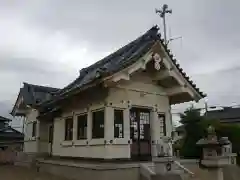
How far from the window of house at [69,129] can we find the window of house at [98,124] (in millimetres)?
2388

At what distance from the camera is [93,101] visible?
39.1 ft

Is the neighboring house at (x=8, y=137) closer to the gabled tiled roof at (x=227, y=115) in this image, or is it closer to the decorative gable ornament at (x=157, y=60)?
the decorative gable ornament at (x=157, y=60)

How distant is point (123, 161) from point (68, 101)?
467 cm

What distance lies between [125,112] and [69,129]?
13.1 ft

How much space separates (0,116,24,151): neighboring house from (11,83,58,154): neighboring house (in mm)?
7413

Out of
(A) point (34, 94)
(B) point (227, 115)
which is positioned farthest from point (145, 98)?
(B) point (227, 115)

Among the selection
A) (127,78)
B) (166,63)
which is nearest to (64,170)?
(127,78)

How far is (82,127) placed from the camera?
12.9 meters

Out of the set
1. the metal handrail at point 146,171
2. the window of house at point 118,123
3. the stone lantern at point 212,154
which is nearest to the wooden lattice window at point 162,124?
the window of house at point 118,123

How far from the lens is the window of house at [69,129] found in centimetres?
1393

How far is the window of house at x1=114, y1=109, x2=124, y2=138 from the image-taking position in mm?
11367

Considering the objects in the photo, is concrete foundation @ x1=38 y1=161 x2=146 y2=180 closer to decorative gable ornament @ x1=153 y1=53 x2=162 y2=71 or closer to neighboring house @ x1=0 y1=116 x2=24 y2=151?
decorative gable ornament @ x1=153 y1=53 x2=162 y2=71

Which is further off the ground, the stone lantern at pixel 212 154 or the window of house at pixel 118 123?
the window of house at pixel 118 123

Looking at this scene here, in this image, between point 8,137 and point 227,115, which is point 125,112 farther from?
point 227,115
